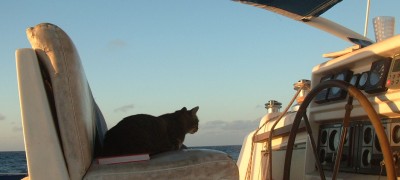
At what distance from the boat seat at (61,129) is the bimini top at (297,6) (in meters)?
3.07

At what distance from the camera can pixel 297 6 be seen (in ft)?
17.0

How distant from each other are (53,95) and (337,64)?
168cm

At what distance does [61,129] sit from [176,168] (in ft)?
1.72

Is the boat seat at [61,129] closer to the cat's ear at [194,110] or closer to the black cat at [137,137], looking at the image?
the black cat at [137,137]

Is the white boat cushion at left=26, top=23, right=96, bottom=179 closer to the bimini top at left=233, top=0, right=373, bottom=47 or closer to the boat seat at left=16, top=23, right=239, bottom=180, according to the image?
the boat seat at left=16, top=23, right=239, bottom=180

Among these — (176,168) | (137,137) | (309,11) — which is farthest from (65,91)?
(309,11)

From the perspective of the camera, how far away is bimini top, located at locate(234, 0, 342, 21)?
5.00 m

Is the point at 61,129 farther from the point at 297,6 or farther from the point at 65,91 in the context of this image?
the point at 297,6

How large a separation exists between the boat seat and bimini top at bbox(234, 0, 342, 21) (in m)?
3.07

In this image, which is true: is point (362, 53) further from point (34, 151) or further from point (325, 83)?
point (34, 151)

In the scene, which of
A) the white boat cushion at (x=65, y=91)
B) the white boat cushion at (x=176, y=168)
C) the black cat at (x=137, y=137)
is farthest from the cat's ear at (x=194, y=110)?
the white boat cushion at (x=65, y=91)

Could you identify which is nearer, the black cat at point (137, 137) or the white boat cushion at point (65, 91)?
the white boat cushion at point (65, 91)

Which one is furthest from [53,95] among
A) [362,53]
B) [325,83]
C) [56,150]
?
[362,53]

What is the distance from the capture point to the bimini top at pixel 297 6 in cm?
500
